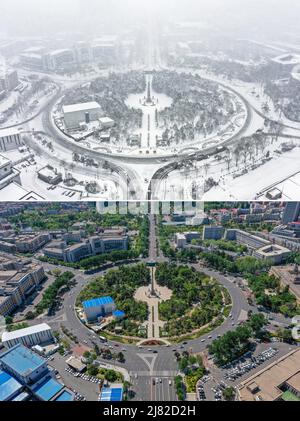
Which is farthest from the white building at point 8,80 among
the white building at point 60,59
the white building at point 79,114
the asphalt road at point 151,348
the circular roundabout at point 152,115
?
the asphalt road at point 151,348

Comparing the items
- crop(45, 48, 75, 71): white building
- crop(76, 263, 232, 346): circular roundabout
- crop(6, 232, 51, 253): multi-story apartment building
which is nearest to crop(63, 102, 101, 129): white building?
crop(6, 232, 51, 253): multi-story apartment building

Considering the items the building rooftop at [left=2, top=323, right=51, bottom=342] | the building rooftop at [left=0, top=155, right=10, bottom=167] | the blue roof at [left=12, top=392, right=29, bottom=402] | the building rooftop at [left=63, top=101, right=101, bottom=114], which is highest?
the building rooftop at [left=63, top=101, right=101, bottom=114]

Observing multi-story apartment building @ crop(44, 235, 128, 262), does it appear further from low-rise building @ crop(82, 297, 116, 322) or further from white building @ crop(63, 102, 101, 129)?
white building @ crop(63, 102, 101, 129)

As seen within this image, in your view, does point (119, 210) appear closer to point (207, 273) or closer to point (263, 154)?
point (207, 273)

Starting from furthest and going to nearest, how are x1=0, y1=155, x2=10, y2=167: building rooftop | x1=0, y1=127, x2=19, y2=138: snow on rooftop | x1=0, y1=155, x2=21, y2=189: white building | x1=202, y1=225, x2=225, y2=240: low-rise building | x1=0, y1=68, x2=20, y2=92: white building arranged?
x1=0, y1=68, x2=20, y2=92: white building < x1=202, y1=225, x2=225, y2=240: low-rise building < x1=0, y1=127, x2=19, y2=138: snow on rooftop < x1=0, y1=155, x2=10, y2=167: building rooftop < x1=0, y1=155, x2=21, y2=189: white building

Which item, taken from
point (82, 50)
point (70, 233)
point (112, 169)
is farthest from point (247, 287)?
point (82, 50)

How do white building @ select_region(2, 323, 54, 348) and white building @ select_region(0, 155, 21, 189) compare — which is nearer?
white building @ select_region(2, 323, 54, 348)

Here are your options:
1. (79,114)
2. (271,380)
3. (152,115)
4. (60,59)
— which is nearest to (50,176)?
(79,114)
